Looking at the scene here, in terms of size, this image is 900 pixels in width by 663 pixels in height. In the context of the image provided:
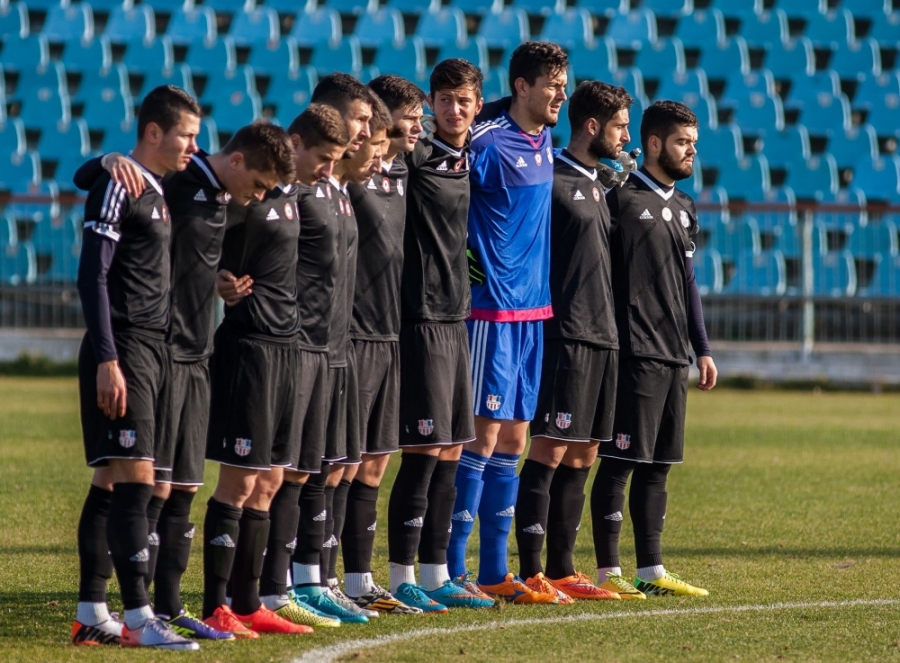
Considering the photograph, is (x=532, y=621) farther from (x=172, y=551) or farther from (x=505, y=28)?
(x=505, y=28)

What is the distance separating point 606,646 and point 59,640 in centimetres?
196

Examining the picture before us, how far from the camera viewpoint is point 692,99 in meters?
21.9

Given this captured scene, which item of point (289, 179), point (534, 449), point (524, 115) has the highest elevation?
point (524, 115)

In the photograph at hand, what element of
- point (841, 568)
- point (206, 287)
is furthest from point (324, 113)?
point (841, 568)

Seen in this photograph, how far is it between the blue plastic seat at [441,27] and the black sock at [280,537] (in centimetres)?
1818

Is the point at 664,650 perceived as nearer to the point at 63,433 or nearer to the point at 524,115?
the point at 524,115

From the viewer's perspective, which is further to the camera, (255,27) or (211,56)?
(255,27)

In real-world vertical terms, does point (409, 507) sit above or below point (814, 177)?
below

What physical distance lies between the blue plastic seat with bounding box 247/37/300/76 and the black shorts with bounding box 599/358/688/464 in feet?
56.9

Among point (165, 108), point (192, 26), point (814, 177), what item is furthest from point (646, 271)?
point (192, 26)

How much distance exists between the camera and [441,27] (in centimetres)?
2292

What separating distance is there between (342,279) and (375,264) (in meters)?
0.27

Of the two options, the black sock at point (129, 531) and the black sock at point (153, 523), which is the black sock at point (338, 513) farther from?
the black sock at point (129, 531)

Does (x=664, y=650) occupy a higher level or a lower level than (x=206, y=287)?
lower
